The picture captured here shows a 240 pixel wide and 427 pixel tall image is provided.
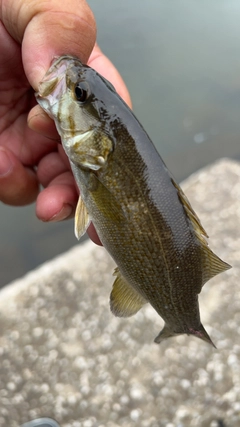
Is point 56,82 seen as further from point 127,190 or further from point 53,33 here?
point 127,190

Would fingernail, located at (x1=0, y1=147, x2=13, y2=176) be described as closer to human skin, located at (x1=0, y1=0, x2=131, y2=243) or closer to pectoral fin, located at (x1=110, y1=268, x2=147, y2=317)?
human skin, located at (x1=0, y1=0, x2=131, y2=243)

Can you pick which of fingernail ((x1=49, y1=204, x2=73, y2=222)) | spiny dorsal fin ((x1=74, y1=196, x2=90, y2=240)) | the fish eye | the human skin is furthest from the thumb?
fingernail ((x1=49, y1=204, x2=73, y2=222))

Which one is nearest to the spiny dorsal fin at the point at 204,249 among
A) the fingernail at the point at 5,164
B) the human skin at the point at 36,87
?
the human skin at the point at 36,87

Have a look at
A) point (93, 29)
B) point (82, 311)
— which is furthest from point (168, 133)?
point (93, 29)

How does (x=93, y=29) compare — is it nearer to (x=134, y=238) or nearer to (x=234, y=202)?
(x=134, y=238)

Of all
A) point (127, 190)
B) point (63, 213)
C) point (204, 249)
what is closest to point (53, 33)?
point (127, 190)

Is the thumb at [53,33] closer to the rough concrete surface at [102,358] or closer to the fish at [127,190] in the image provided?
the fish at [127,190]
